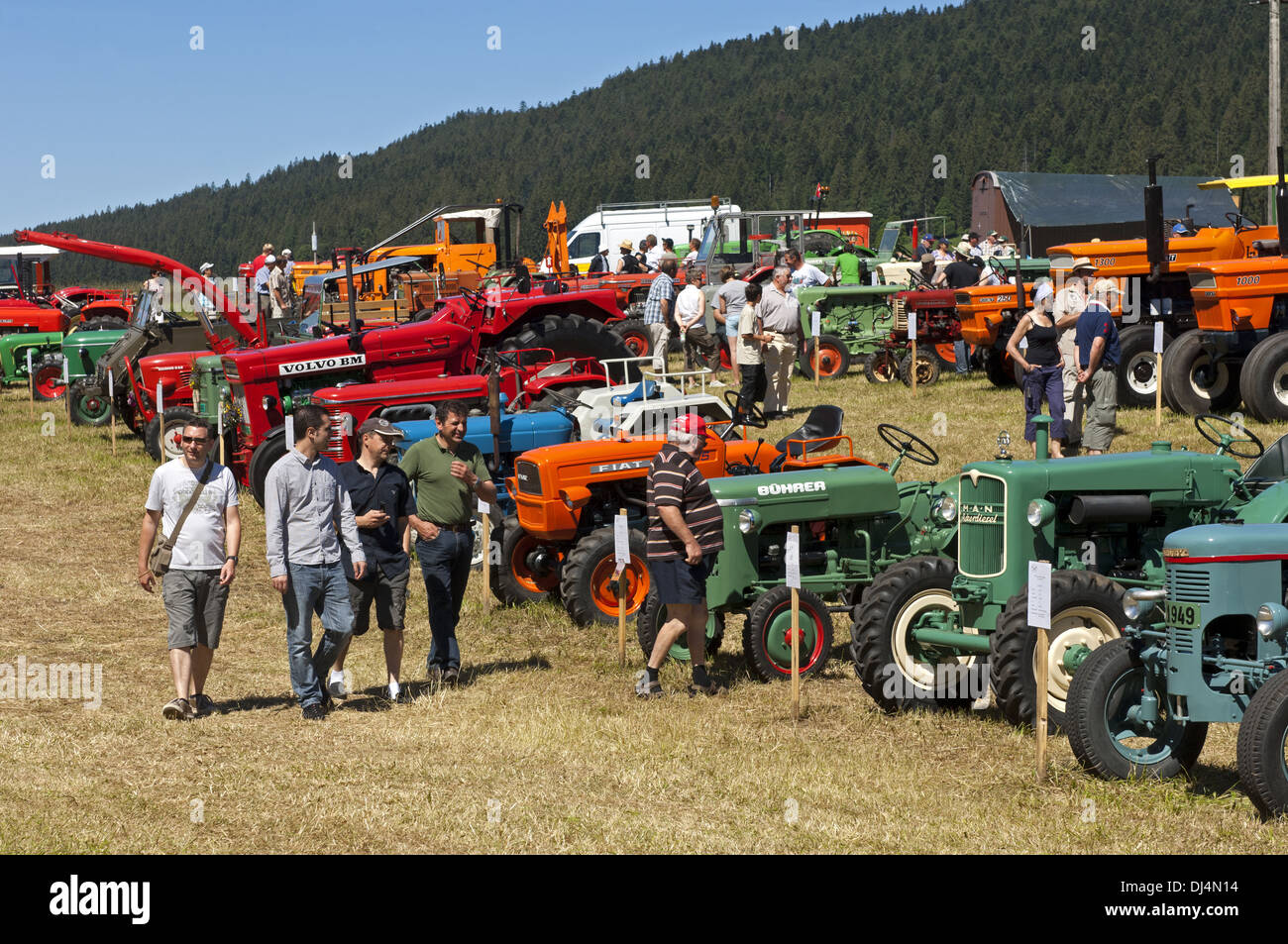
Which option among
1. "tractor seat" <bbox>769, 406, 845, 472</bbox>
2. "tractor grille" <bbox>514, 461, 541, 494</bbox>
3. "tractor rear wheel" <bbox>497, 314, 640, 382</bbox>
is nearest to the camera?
"tractor seat" <bbox>769, 406, 845, 472</bbox>

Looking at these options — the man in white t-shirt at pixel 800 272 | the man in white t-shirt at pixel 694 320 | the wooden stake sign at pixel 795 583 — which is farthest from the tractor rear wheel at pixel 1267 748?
the man in white t-shirt at pixel 800 272

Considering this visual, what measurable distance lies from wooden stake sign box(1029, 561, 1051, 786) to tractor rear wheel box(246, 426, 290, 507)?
8.98 m

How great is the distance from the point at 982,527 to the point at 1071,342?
5406 millimetres

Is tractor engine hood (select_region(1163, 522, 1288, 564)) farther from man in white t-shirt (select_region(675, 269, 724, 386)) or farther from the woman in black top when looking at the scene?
man in white t-shirt (select_region(675, 269, 724, 386))

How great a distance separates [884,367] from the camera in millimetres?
19031

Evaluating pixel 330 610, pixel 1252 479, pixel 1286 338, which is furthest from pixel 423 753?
pixel 1286 338

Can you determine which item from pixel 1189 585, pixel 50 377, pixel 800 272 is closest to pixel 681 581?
pixel 1189 585

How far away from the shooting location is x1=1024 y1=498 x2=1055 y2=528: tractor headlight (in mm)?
7379

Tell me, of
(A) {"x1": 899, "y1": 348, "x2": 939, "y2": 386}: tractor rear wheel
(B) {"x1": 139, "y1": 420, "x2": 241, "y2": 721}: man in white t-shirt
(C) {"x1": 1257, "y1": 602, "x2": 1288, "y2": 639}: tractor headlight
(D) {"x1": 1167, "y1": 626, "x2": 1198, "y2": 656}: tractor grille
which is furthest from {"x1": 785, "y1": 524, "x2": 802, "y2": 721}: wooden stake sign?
(A) {"x1": 899, "y1": 348, "x2": 939, "y2": 386}: tractor rear wheel

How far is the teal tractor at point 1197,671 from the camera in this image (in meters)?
5.58

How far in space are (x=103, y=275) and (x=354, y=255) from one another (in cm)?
7938

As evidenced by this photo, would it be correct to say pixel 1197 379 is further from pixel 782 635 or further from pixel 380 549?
pixel 380 549

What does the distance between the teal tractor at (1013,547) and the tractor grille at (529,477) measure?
10.5ft

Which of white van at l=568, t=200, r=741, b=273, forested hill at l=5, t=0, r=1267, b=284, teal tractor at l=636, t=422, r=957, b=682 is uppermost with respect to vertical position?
forested hill at l=5, t=0, r=1267, b=284
